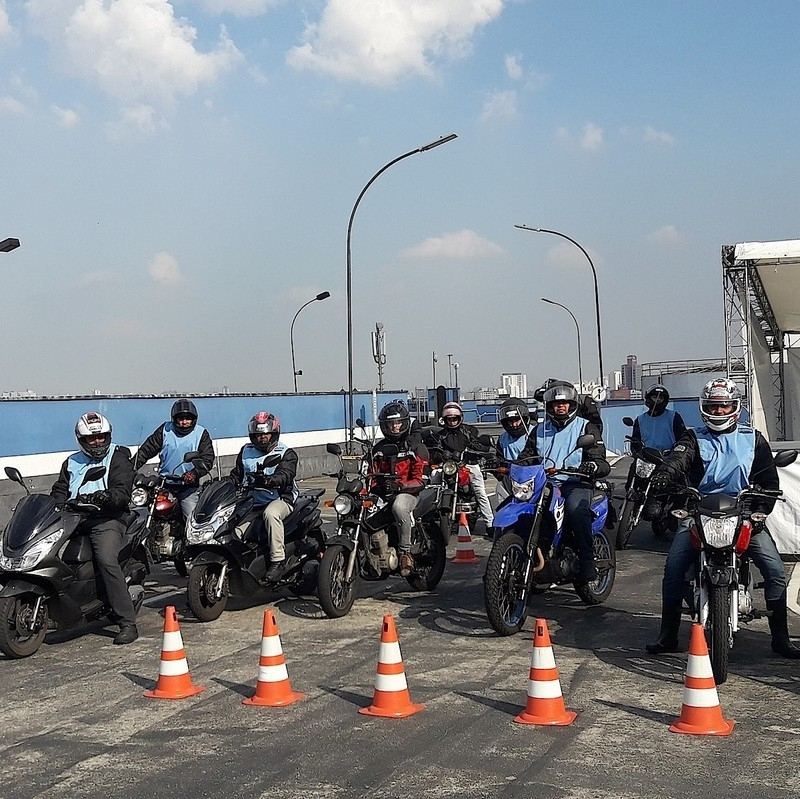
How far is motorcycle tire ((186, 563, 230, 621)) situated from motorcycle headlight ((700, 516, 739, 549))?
412 cm

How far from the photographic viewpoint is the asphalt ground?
16.3ft

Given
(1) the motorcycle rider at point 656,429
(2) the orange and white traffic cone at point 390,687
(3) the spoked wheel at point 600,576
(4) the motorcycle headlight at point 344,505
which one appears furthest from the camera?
(1) the motorcycle rider at point 656,429

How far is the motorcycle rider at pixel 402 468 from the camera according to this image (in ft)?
31.2

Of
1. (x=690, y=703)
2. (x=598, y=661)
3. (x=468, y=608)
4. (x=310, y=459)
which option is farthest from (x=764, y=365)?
(x=690, y=703)

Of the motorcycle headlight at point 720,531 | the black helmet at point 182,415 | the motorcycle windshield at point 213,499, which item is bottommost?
the motorcycle headlight at point 720,531

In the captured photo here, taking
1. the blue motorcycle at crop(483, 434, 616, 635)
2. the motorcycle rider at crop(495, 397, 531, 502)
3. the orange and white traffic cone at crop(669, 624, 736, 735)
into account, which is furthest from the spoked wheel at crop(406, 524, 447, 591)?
the orange and white traffic cone at crop(669, 624, 736, 735)

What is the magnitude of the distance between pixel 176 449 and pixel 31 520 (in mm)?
3246

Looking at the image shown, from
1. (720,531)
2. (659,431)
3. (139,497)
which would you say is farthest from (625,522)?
(720,531)

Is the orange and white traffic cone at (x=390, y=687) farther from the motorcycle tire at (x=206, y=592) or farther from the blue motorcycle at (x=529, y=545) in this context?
the motorcycle tire at (x=206, y=592)

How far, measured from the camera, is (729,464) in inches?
283

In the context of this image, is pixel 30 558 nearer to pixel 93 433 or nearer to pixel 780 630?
pixel 93 433

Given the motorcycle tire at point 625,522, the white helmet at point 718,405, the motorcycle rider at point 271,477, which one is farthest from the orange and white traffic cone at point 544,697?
the motorcycle tire at point 625,522

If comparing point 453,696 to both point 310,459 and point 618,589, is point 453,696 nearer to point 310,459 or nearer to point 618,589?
point 618,589

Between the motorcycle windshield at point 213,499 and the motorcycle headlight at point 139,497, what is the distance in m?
0.69
